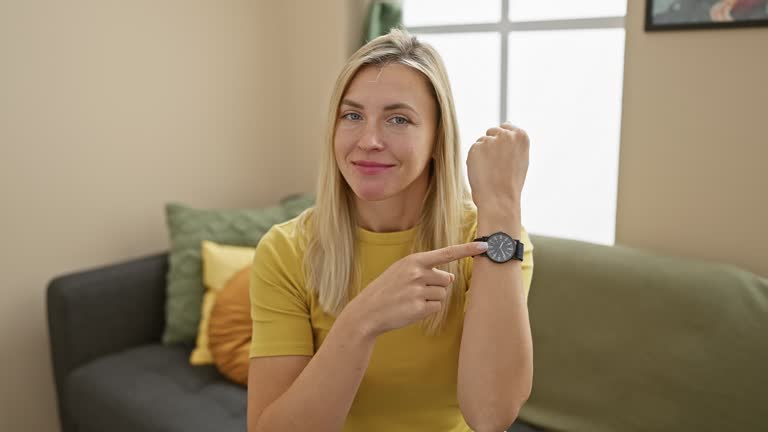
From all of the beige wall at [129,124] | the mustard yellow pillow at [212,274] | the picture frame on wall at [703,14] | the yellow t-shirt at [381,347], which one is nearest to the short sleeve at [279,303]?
the yellow t-shirt at [381,347]

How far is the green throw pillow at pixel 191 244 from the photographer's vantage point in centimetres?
233

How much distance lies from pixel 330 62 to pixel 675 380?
1834 mm

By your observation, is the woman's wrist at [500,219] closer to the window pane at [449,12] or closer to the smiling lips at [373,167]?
the smiling lips at [373,167]

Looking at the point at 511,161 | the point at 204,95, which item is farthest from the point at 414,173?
the point at 204,95

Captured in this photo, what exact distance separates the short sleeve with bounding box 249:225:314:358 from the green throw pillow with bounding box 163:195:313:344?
113 cm

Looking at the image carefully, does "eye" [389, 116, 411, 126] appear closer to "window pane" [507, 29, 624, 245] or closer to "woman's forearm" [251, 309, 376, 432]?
"woman's forearm" [251, 309, 376, 432]

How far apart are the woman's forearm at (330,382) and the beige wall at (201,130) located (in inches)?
49.0

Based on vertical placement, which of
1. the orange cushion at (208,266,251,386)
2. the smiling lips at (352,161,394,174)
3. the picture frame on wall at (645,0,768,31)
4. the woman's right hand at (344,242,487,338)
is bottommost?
the orange cushion at (208,266,251,386)


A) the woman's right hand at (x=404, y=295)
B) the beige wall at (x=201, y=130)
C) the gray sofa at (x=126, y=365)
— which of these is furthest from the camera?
the gray sofa at (x=126, y=365)

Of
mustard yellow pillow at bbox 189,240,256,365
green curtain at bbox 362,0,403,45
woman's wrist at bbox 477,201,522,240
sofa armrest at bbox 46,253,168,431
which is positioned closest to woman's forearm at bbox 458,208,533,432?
woman's wrist at bbox 477,201,522,240

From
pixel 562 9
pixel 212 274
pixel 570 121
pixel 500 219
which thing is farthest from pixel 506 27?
pixel 500 219

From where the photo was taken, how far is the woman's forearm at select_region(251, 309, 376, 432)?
1068 mm

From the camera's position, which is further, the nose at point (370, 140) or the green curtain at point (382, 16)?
the green curtain at point (382, 16)

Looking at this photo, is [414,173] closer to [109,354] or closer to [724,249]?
[724,249]
